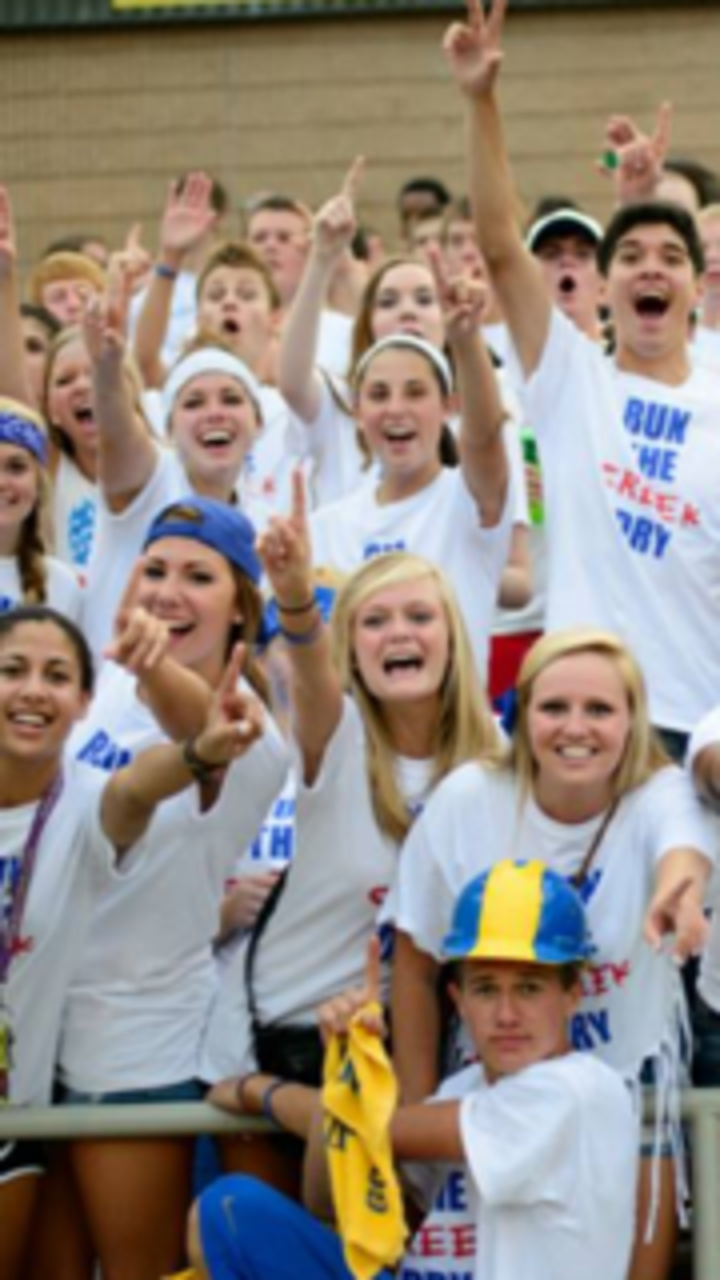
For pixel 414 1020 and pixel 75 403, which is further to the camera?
pixel 75 403

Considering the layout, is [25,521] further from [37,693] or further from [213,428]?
[37,693]

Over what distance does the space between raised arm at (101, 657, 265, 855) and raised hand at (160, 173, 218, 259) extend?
342 centimetres

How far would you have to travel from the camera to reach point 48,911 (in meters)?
4.43

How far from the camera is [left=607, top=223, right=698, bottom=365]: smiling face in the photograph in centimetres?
546

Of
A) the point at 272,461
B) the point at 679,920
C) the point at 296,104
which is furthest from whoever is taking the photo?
the point at 296,104

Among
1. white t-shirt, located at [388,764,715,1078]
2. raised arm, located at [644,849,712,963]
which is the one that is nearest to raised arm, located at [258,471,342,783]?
white t-shirt, located at [388,764,715,1078]

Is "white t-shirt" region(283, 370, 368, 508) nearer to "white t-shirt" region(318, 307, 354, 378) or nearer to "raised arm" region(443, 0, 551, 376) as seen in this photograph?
"white t-shirt" region(318, 307, 354, 378)

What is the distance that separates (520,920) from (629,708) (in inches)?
21.3

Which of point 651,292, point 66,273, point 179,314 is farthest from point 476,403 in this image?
point 179,314

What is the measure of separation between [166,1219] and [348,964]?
1.86 feet

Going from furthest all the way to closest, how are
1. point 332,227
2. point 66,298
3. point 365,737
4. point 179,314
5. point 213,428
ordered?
point 179,314 < point 66,298 < point 332,227 < point 213,428 < point 365,737

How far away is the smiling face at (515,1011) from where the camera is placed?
4082mm

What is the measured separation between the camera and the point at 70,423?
21.7 ft

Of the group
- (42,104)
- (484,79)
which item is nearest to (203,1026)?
(484,79)
